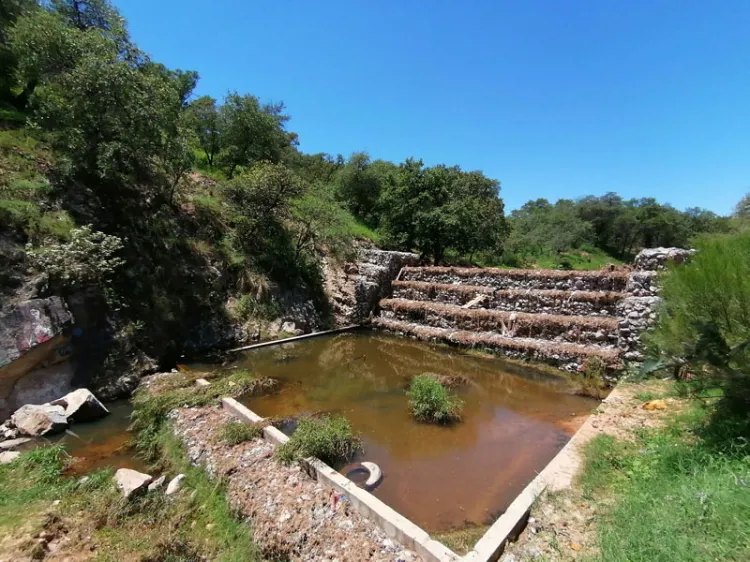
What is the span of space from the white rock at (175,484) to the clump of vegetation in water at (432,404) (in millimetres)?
3390

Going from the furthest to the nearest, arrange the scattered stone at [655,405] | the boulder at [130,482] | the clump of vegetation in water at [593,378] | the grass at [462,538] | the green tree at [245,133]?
the green tree at [245,133] < the clump of vegetation in water at [593,378] < the scattered stone at [655,405] < the boulder at [130,482] < the grass at [462,538]

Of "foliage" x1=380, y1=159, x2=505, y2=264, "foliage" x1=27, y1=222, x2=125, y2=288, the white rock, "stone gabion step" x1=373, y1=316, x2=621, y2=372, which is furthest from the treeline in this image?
the white rock

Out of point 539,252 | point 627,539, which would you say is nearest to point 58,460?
point 627,539

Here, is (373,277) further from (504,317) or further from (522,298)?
(522,298)

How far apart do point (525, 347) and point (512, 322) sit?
104 centimetres

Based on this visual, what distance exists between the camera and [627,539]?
95.0 inches

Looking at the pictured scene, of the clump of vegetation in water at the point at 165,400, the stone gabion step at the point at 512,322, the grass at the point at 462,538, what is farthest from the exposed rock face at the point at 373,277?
the grass at the point at 462,538

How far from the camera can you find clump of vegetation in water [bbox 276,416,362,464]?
4.02 meters

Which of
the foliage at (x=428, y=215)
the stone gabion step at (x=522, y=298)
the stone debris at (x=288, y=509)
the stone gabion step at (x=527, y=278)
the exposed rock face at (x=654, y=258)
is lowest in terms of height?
the stone debris at (x=288, y=509)

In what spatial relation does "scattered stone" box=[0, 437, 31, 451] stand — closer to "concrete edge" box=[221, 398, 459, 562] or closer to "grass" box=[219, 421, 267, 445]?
"grass" box=[219, 421, 267, 445]

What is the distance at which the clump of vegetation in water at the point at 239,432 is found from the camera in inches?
174

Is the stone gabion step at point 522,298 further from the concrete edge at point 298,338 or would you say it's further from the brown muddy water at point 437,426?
the concrete edge at point 298,338

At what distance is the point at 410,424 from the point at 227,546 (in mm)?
3070

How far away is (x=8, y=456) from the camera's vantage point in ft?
13.6
